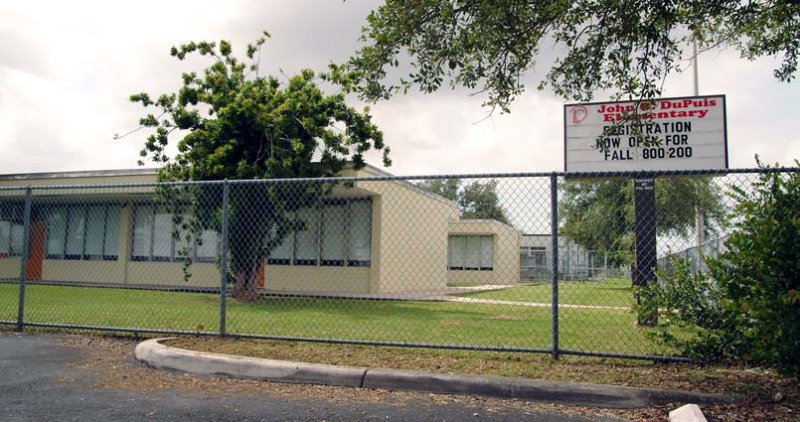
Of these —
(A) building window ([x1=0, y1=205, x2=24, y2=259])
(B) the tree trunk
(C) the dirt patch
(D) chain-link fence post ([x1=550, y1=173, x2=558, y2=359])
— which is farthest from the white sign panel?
(A) building window ([x1=0, y1=205, x2=24, y2=259])

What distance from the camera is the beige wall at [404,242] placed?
18000 mm

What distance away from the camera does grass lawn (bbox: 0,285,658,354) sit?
8172 millimetres

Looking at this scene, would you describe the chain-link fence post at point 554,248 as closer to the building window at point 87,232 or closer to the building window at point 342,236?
Answer: the building window at point 342,236

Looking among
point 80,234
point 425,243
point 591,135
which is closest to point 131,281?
point 80,234

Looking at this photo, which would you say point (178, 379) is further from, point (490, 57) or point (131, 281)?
point (131, 281)

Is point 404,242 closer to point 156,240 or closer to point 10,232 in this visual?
point 156,240

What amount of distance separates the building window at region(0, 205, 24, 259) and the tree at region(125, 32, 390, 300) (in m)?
6.45

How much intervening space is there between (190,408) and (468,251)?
14.7m

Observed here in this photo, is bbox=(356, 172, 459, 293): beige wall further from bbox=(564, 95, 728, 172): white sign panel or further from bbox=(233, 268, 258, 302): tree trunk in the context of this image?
bbox=(564, 95, 728, 172): white sign panel

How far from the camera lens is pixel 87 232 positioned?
21484mm

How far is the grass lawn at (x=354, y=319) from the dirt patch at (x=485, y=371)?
96cm

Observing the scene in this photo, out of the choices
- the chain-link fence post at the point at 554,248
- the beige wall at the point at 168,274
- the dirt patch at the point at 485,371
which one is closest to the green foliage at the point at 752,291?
the dirt patch at the point at 485,371

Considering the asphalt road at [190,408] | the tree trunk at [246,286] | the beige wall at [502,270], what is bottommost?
the asphalt road at [190,408]

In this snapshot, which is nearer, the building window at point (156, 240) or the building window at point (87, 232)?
the building window at point (156, 240)
